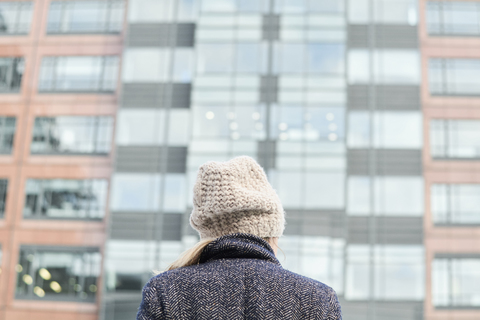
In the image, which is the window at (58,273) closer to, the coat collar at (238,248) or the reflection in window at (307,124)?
the reflection in window at (307,124)

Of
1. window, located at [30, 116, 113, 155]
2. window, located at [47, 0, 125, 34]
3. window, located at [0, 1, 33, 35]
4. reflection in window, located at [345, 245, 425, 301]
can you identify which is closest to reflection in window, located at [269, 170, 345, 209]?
reflection in window, located at [345, 245, 425, 301]

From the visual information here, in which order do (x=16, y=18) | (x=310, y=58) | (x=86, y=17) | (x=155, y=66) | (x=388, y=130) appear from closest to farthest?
1. (x=388, y=130)
2. (x=310, y=58)
3. (x=155, y=66)
4. (x=86, y=17)
5. (x=16, y=18)

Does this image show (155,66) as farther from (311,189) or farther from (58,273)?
(58,273)


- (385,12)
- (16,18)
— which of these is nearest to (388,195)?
(385,12)

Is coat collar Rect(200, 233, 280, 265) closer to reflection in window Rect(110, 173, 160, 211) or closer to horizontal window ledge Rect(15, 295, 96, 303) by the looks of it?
reflection in window Rect(110, 173, 160, 211)

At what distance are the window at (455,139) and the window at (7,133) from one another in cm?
2072

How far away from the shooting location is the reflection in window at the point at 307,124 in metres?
25.6

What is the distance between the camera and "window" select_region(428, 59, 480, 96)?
90.6 feet

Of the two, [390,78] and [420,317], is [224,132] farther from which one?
[420,317]

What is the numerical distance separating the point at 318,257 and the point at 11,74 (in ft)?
61.4

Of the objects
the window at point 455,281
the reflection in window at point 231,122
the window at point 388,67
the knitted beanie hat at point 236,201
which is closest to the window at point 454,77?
the window at point 388,67

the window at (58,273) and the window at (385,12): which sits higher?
the window at (385,12)

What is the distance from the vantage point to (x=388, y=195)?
25.5 meters

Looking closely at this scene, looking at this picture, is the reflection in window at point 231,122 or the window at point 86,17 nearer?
the reflection in window at point 231,122
